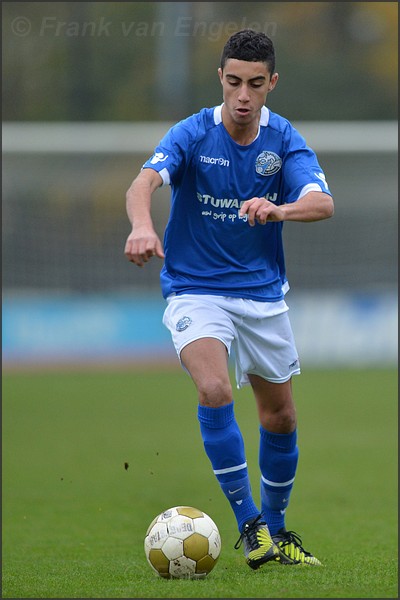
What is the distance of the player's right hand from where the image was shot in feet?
15.8

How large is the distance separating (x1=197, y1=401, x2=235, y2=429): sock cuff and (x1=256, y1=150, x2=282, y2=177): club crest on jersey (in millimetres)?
1355

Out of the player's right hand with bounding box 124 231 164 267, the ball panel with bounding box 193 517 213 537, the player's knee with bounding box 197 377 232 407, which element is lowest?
the ball panel with bounding box 193 517 213 537

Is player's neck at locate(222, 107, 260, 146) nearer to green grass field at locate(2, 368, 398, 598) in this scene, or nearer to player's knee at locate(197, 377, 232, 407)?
player's knee at locate(197, 377, 232, 407)

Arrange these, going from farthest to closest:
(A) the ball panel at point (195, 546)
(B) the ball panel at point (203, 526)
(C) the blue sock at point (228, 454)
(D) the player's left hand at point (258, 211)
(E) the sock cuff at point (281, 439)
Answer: (E) the sock cuff at point (281, 439) → (C) the blue sock at point (228, 454) → (B) the ball panel at point (203, 526) → (A) the ball panel at point (195, 546) → (D) the player's left hand at point (258, 211)

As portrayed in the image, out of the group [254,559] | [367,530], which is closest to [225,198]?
[254,559]

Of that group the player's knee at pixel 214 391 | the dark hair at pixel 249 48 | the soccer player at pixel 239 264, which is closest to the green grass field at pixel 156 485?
the soccer player at pixel 239 264

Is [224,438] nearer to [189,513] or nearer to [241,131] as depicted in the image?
[189,513]

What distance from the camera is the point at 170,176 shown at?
565 centimetres

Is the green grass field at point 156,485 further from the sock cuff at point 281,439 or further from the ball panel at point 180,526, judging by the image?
the sock cuff at point 281,439

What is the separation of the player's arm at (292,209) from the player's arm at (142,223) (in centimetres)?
49

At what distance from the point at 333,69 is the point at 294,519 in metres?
23.1

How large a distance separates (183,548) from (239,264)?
1639mm

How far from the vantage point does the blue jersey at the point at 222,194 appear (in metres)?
5.81

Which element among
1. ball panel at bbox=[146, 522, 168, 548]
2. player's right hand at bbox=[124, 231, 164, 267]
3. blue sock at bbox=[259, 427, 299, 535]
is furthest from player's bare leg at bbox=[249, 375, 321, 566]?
player's right hand at bbox=[124, 231, 164, 267]
